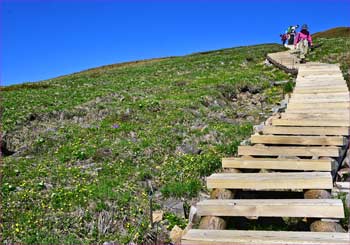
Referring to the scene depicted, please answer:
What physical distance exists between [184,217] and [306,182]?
8.89 ft

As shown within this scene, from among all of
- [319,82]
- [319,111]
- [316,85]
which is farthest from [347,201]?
[319,82]

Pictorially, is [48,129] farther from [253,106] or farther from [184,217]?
[253,106]

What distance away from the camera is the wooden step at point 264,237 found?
6484mm

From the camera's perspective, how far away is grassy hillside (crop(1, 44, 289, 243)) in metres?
9.14

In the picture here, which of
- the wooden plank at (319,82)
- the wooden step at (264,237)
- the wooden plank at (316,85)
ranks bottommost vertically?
the wooden step at (264,237)

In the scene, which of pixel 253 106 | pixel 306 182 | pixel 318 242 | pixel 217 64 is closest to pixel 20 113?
pixel 253 106

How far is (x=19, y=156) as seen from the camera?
1412 cm

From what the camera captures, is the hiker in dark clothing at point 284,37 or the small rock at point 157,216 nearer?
the small rock at point 157,216

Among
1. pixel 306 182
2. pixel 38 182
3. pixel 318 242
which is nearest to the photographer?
pixel 318 242

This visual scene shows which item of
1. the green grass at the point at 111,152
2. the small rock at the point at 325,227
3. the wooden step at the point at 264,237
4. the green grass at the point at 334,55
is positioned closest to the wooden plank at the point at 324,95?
the green grass at the point at 111,152

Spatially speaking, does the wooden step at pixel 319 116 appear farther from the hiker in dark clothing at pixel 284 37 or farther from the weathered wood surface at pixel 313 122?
the hiker in dark clothing at pixel 284 37

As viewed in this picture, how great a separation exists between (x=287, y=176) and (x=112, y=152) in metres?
6.18

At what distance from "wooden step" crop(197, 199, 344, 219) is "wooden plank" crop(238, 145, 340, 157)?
364 centimetres

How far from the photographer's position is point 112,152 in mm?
13469
